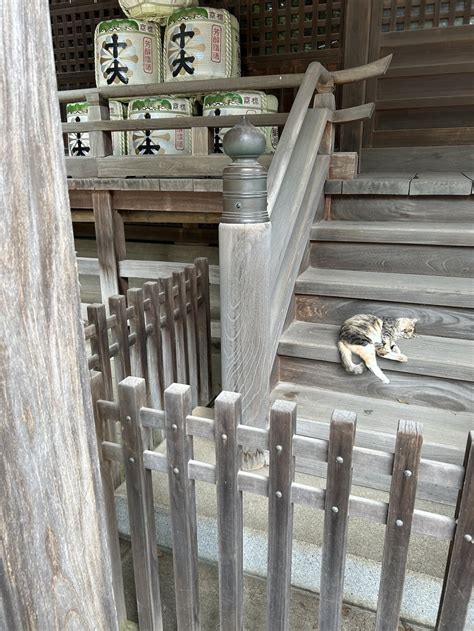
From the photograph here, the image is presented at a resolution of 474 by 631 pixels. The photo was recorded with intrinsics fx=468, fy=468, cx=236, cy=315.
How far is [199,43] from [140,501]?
3.71 m

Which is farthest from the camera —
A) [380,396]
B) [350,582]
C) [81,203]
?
[81,203]

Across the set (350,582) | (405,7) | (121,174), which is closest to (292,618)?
(350,582)

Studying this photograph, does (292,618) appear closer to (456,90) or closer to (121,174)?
(121,174)

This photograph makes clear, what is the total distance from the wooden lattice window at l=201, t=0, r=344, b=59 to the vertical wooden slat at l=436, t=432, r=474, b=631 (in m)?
4.48

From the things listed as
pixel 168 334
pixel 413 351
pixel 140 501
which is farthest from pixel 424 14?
pixel 140 501

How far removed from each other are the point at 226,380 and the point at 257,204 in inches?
30.2

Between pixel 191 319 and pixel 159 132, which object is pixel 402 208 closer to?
pixel 191 319

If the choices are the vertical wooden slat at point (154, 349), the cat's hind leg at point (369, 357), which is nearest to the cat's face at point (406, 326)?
the cat's hind leg at point (369, 357)

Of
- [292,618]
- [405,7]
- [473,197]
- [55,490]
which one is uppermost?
[405,7]

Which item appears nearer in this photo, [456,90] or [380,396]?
[380,396]

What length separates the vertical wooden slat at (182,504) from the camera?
1.27 meters

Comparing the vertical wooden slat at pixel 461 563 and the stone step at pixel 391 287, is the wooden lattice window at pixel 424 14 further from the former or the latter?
the vertical wooden slat at pixel 461 563

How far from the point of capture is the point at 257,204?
6.10ft

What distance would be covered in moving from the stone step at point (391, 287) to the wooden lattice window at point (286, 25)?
9.49ft
